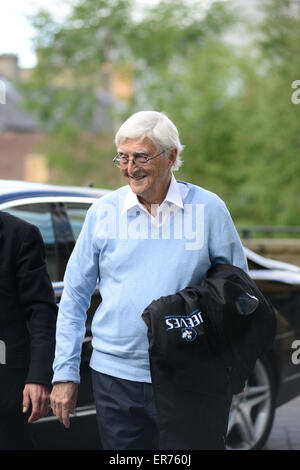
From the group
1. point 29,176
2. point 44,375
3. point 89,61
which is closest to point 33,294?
point 44,375

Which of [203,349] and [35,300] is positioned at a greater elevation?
[35,300]

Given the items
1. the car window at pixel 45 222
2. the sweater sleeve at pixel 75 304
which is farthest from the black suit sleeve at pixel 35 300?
the car window at pixel 45 222

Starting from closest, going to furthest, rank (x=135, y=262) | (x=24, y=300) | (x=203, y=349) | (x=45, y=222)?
(x=203, y=349), (x=135, y=262), (x=24, y=300), (x=45, y=222)

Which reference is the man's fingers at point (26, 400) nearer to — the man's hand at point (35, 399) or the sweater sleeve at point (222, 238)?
the man's hand at point (35, 399)

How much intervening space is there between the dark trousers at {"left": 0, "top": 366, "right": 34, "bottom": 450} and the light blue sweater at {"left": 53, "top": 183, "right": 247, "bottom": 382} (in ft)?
0.81

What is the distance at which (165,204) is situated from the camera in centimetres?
318

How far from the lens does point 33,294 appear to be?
3336 millimetres

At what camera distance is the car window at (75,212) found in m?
4.83

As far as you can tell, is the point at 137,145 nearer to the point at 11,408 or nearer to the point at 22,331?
the point at 22,331

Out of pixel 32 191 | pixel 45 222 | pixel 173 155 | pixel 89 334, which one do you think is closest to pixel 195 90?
pixel 45 222

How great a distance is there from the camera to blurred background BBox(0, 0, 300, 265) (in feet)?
86.9

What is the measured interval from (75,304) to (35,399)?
40 cm

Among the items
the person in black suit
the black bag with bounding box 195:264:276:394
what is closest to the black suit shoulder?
the person in black suit

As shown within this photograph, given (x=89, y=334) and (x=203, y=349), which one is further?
(x=89, y=334)
